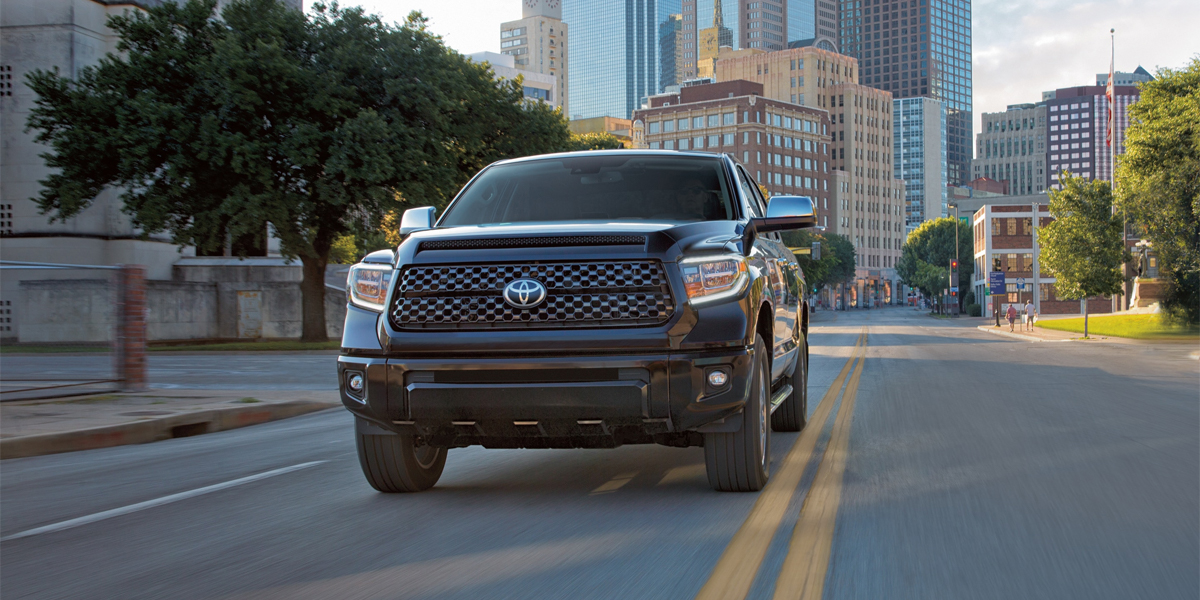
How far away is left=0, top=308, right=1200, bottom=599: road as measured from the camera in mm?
3705

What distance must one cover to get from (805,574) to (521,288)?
5.88 feet

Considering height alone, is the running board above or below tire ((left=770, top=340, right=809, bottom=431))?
above

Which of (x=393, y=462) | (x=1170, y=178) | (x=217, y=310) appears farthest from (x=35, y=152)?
(x=1170, y=178)

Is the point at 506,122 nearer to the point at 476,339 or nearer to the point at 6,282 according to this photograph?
the point at 6,282

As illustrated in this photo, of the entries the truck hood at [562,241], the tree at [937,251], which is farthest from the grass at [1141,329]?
the tree at [937,251]

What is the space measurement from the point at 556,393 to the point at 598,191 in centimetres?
206

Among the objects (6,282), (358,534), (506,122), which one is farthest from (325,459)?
(506,122)

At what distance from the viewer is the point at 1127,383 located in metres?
14.7

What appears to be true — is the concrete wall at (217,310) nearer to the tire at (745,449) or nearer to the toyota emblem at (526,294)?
the tire at (745,449)

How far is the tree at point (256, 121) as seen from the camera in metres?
24.5

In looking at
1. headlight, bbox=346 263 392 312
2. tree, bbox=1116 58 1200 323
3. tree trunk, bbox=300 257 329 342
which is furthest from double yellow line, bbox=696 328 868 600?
tree, bbox=1116 58 1200 323

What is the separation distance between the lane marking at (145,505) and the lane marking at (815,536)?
335 cm

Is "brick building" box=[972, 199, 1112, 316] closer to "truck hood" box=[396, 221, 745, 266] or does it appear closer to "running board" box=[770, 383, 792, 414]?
"running board" box=[770, 383, 792, 414]

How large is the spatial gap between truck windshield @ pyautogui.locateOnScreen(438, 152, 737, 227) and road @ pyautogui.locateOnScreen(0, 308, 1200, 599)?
1565mm
